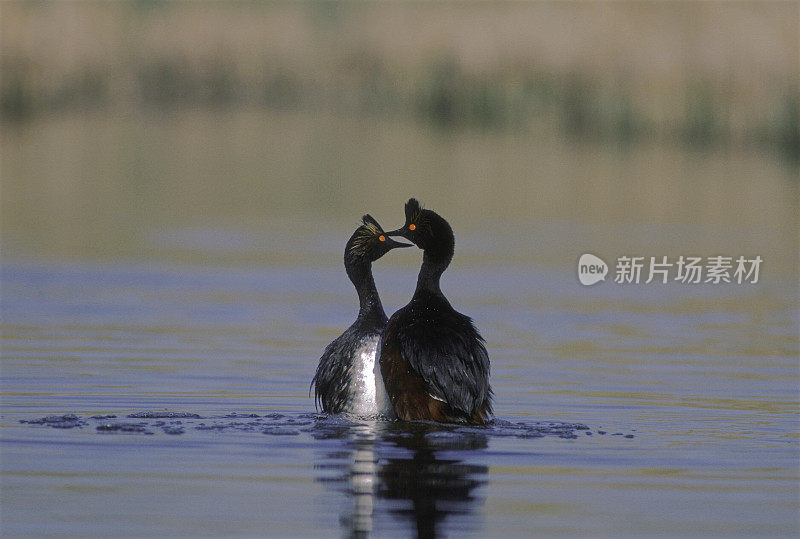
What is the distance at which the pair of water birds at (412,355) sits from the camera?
9.62 meters

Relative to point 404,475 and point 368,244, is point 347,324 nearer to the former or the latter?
point 368,244

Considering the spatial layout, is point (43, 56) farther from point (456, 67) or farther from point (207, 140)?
point (456, 67)

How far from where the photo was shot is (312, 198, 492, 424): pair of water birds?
9.62m

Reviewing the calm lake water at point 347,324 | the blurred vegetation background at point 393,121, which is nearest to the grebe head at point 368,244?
the calm lake water at point 347,324

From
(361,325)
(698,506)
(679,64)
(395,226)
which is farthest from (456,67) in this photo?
(698,506)

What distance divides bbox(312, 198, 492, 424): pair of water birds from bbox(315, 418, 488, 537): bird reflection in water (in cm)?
19

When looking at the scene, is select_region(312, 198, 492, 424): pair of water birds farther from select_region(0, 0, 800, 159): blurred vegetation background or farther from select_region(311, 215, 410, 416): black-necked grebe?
select_region(0, 0, 800, 159): blurred vegetation background

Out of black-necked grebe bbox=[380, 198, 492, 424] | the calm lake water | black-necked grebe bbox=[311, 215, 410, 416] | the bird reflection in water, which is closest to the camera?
the bird reflection in water

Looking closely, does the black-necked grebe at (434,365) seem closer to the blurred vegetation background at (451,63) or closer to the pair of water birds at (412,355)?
the pair of water birds at (412,355)

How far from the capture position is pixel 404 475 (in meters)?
8.41

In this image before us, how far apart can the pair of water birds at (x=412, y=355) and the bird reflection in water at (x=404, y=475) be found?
7.4 inches

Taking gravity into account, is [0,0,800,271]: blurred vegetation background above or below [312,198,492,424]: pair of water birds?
above

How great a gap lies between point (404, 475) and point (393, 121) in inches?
1506

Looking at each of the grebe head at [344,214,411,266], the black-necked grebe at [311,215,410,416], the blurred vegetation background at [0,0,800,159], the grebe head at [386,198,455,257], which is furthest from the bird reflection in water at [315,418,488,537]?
the blurred vegetation background at [0,0,800,159]
